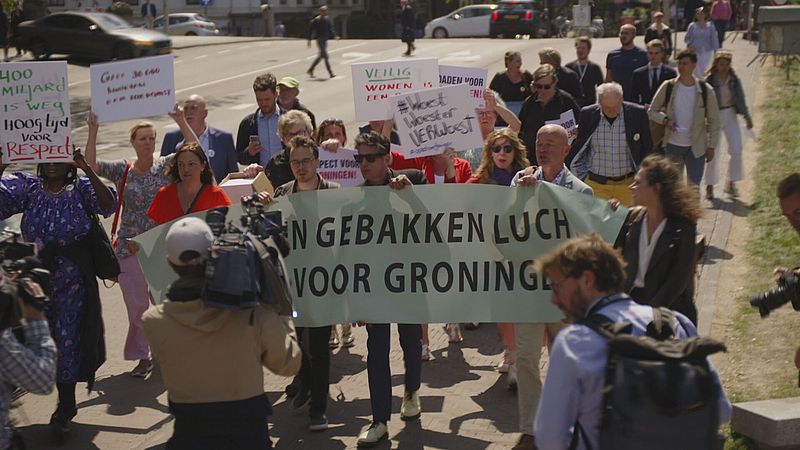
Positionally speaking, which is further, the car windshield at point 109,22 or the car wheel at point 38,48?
the car wheel at point 38,48

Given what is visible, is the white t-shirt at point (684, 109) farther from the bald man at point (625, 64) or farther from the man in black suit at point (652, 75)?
the bald man at point (625, 64)

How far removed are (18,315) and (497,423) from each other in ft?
11.6

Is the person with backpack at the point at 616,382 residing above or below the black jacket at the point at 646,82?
below

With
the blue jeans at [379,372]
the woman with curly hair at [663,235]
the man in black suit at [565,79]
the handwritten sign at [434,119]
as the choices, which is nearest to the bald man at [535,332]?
the blue jeans at [379,372]

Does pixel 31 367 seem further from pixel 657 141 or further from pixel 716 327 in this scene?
pixel 657 141

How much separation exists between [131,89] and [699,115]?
6.24 meters

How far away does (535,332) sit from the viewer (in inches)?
254

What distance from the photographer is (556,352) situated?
3793 mm

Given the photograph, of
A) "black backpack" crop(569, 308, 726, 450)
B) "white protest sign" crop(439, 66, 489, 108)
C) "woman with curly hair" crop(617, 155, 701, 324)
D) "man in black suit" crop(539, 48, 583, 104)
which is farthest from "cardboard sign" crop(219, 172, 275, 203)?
"man in black suit" crop(539, 48, 583, 104)

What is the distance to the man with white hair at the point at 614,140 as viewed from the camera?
363 inches

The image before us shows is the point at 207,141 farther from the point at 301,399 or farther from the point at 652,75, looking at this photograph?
the point at 652,75

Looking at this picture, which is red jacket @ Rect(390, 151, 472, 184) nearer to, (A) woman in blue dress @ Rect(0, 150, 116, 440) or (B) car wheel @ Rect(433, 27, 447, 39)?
(A) woman in blue dress @ Rect(0, 150, 116, 440)

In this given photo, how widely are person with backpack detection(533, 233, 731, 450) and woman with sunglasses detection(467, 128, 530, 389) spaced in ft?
11.6

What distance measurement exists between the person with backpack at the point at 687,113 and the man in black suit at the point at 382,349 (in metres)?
5.43
